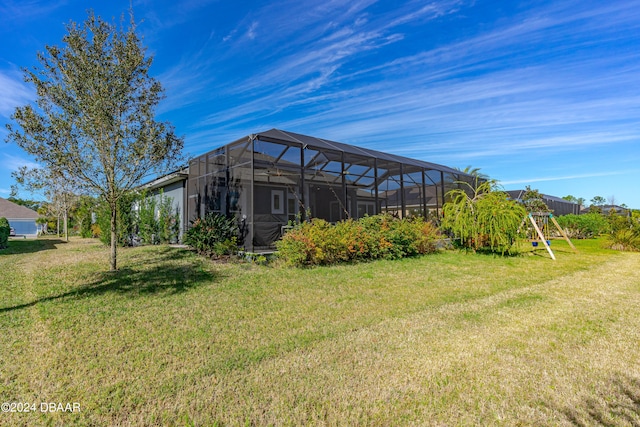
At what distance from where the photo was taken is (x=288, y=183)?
12891mm

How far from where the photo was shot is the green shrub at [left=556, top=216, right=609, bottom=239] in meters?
20.2

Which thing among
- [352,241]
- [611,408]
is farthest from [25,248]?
[611,408]

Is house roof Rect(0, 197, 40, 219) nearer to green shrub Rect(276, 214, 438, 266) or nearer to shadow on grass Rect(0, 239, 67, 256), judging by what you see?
shadow on grass Rect(0, 239, 67, 256)

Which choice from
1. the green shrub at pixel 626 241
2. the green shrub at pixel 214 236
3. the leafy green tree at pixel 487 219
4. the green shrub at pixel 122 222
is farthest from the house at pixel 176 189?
the green shrub at pixel 626 241

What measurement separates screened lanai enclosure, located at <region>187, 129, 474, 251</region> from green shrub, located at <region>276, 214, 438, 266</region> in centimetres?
109

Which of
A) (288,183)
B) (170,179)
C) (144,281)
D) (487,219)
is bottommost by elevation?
(144,281)

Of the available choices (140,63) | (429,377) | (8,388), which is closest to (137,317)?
(8,388)

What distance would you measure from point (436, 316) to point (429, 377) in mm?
1853

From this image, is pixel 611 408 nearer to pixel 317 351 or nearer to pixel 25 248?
pixel 317 351

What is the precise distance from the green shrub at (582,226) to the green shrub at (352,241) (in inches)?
620

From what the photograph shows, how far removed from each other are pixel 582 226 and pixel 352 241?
20034 millimetres

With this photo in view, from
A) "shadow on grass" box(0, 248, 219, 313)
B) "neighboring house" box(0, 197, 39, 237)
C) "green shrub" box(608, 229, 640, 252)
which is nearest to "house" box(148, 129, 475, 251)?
"shadow on grass" box(0, 248, 219, 313)

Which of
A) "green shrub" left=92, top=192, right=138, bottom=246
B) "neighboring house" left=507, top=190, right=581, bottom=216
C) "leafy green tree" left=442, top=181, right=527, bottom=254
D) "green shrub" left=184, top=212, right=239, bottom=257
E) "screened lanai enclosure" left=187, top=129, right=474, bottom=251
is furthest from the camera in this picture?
"neighboring house" left=507, top=190, right=581, bottom=216

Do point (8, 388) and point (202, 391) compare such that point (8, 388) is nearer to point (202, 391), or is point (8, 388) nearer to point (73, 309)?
point (202, 391)
